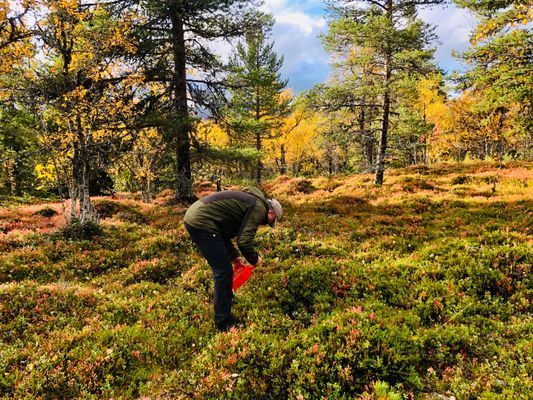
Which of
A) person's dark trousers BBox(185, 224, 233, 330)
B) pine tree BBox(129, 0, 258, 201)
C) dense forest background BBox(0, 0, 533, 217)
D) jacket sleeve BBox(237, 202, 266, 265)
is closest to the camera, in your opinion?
jacket sleeve BBox(237, 202, 266, 265)

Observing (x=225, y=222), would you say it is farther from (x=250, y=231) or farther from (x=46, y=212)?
(x=46, y=212)

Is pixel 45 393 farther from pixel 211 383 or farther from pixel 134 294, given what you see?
pixel 134 294

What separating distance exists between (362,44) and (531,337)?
684 inches

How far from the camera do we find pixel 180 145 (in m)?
16.2

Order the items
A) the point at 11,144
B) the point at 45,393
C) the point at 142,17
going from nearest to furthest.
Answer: the point at 45,393 < the point at 142,17 < the point at 11,144

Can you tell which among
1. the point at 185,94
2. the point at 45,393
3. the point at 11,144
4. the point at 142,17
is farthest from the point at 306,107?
the point at 11,144

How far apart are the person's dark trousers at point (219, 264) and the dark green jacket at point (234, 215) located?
0.46ft

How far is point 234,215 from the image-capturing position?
5637 millimetres

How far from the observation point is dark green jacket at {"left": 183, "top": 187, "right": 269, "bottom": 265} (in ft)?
18.0

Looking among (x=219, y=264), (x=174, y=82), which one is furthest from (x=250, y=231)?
(x=174, y=82)

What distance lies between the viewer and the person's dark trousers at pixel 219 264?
18.3 feet

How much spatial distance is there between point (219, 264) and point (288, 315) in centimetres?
200

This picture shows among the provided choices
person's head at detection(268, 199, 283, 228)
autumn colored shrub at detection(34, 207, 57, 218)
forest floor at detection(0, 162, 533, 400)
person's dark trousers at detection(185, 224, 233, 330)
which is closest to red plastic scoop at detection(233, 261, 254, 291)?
person's dark trousers at detection(185, 224, 233, 330)

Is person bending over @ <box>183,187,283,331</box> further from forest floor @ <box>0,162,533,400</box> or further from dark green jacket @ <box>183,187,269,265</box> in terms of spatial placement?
forest floor @ <box>0,162,533,400</box>
